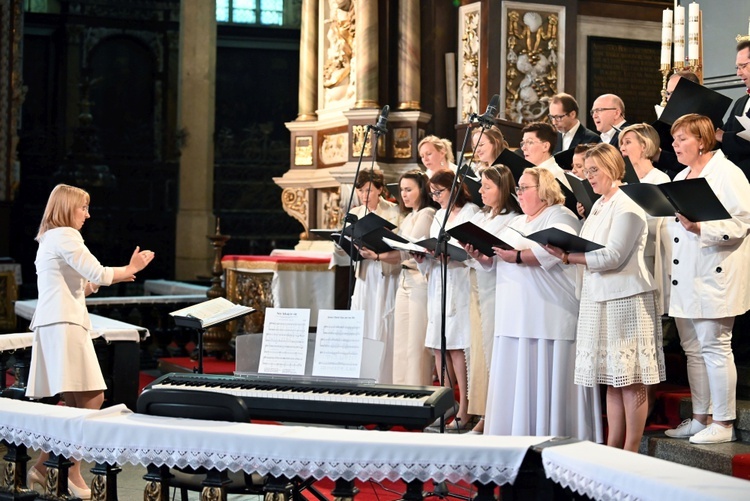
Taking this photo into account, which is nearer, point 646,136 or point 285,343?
point 285,343

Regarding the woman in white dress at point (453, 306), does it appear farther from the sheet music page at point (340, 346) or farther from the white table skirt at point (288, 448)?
the white table skirt at point (288, 448)

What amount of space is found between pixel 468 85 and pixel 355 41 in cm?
117

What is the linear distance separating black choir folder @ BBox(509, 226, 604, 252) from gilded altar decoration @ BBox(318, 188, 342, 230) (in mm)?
4956

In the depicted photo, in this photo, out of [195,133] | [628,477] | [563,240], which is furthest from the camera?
[195,133]

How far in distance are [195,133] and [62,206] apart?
12136 mm

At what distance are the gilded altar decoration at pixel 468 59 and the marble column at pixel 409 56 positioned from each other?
0.40 m

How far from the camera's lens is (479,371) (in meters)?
5.97

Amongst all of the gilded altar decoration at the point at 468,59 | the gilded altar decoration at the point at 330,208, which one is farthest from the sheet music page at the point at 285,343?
the gilded altar decoration at the point at 330,208

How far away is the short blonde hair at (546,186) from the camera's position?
5266mm

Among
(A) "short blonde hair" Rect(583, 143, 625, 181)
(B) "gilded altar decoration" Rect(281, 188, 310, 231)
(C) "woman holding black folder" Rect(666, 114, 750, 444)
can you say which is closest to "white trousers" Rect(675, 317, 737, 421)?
(C) "woman holding black folder" Rect(666, 114, 750, 444)

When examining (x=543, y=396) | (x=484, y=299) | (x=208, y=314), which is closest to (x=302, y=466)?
(x=208, y=314)

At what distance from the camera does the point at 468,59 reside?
8.97 meters

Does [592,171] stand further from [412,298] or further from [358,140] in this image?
[358,140]

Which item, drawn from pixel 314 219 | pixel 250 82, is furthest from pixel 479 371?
pixel 250 82
